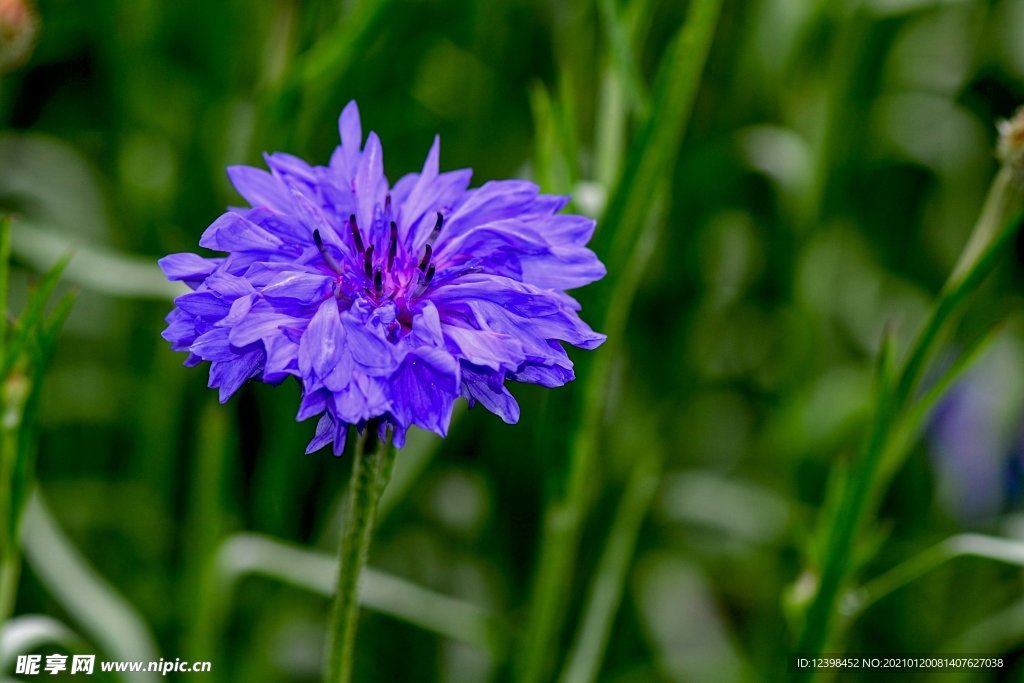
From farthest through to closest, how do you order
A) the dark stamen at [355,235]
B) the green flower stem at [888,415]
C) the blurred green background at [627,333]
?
the blurred green background at [627,333]
the green flower stem at [888,415]
the dark stamen at [355,235]

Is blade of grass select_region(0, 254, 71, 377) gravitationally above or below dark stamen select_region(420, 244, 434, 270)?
below

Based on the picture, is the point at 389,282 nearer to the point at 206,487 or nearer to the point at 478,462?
the point at 206,487

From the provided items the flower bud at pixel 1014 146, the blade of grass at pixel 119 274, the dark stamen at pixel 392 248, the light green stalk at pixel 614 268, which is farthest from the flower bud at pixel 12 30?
the flower bud at pixel 1014 146

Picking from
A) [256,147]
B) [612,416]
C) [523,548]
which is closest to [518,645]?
[523,548]

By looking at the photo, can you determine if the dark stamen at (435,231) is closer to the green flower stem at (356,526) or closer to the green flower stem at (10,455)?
the green flower stem at (356,526)

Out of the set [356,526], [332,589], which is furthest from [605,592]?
[356,526]

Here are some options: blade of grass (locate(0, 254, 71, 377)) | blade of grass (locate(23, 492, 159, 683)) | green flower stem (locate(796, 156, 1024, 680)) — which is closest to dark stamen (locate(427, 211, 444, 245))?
blade of grass (locate(0, 254, 71, 377))

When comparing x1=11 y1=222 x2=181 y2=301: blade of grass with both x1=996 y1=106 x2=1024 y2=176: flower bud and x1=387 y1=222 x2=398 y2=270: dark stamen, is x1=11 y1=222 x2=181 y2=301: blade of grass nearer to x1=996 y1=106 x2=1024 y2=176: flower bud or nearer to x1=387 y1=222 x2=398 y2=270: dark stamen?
x1=387 y1=222 x2=398 y2=270: dark stamen
